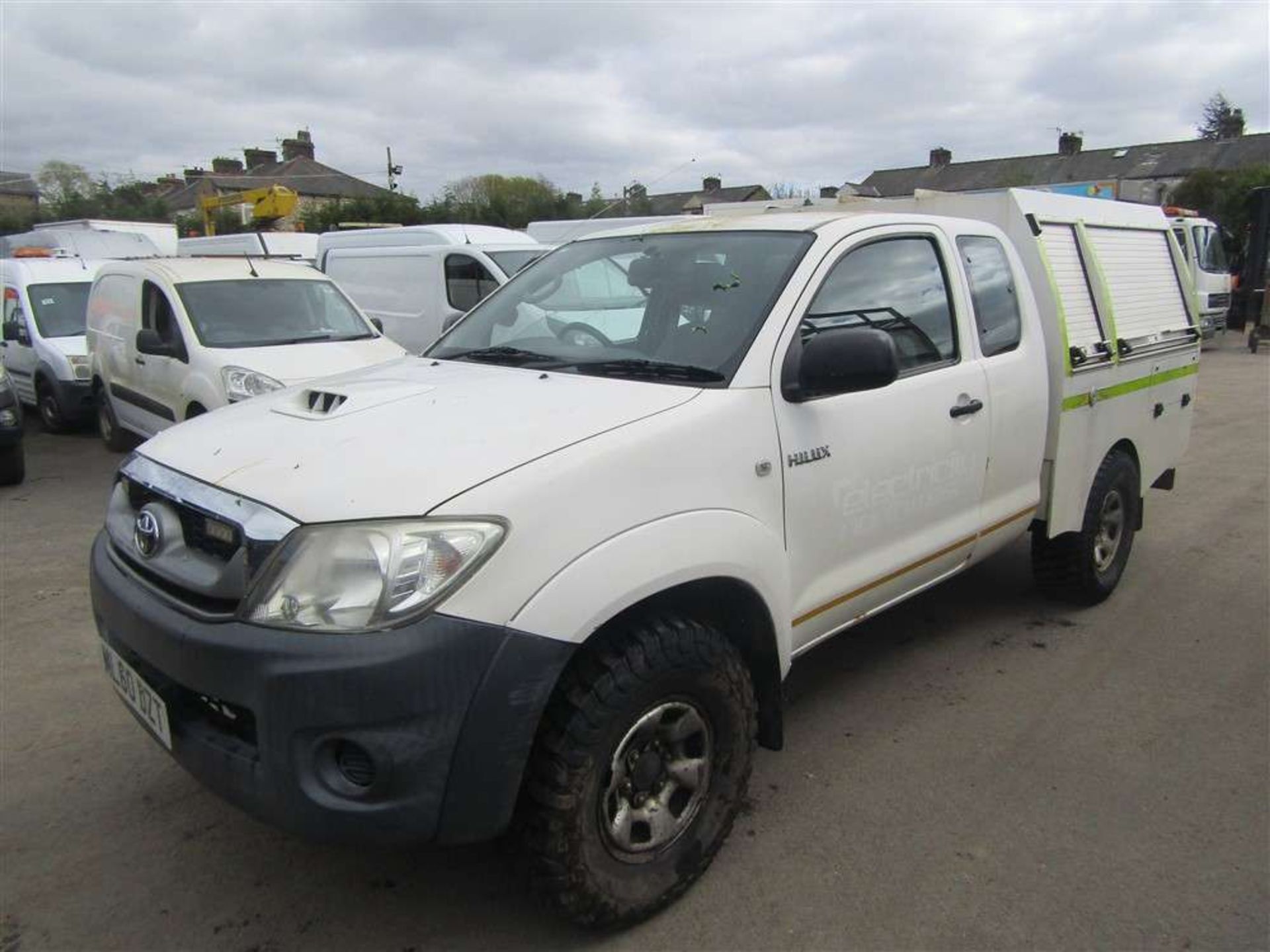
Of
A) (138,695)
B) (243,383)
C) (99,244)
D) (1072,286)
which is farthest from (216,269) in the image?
(99,244)

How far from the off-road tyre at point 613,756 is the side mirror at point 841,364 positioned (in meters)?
0.80

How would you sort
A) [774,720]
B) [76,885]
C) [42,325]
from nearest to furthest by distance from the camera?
[76,885] → [774,720] → [42,325]

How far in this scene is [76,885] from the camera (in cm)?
268

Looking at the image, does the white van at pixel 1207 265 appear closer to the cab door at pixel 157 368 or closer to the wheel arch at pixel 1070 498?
the wheel arch at pixel 1070 498

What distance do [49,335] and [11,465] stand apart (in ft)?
10.8

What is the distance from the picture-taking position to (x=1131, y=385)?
15.5 feet

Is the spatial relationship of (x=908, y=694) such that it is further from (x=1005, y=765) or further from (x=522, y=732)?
(x=522, y=732)

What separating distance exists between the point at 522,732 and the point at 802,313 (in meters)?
1.59

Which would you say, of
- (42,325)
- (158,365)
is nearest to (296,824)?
(158,365)

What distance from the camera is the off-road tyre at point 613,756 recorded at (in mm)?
2205

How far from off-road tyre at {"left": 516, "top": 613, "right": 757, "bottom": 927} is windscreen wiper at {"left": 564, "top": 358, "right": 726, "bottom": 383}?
72 centimetres

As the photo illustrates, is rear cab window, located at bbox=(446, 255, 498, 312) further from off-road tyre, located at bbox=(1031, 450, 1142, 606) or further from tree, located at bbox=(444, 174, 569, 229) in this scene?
tree, located at bbox=(444, 174, 569, 229)

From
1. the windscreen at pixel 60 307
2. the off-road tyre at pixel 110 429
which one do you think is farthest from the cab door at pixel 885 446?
the windscreen at pixel 60 307

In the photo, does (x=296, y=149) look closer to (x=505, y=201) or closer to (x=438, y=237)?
(x=505, y=201)
